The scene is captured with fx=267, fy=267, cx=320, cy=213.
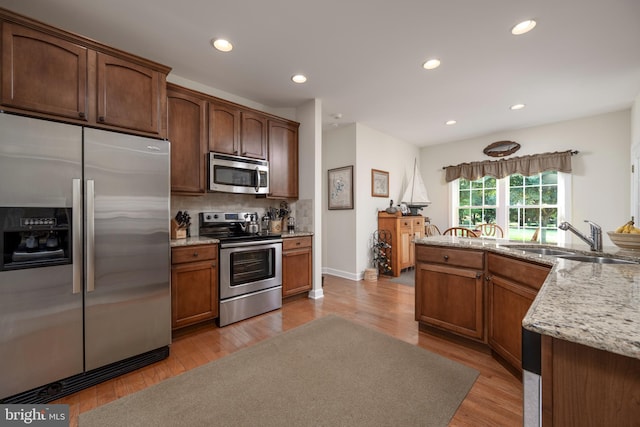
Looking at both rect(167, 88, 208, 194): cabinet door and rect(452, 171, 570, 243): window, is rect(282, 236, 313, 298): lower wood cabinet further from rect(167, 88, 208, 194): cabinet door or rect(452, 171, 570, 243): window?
rect(452, 171, 570, 243): window

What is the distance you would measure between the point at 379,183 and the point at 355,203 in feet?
2.71

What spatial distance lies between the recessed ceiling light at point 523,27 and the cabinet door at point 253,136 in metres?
2.60

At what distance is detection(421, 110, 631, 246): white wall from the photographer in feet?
12.7

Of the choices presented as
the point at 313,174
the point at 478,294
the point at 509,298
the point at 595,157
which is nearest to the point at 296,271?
the point at 313,174

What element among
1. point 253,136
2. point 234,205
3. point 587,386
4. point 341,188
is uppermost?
point 253,136

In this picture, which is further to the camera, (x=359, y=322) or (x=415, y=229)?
(x=415, y=229)

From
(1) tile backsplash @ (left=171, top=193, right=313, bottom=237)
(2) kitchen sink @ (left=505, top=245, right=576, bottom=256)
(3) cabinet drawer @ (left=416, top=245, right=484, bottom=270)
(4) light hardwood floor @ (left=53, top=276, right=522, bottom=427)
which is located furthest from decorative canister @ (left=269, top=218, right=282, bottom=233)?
(2) kitchen sink @ (left=505, top=245, right=576, bottom=256)

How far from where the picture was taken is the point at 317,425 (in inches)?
56.5

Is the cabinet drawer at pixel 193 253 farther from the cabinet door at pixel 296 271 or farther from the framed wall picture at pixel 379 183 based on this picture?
the framed wall picture at pixel 379 183

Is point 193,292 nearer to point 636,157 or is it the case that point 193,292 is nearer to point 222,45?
point 222,45

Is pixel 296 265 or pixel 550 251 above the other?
pixel 550 251

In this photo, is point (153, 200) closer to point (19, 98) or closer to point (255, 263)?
point (19, 98)

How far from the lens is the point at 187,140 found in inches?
108
